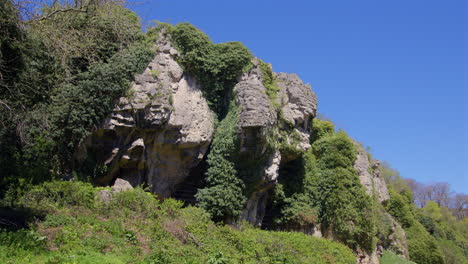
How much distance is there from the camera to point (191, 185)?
1856 cm

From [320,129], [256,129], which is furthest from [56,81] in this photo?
[320,129]

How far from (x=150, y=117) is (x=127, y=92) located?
1362 mm

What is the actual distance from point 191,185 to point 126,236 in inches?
288

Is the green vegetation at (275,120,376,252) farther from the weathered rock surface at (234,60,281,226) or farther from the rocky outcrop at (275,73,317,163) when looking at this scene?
the weathered rock surface at (234,60,281,226)

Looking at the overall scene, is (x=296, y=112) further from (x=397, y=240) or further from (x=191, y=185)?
(x=397, y=240)

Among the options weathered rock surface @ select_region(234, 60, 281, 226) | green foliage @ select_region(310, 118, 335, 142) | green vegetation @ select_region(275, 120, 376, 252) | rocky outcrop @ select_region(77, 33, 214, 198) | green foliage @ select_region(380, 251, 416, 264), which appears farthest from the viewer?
green foliage @ select_region(380, 251, 416, 264)

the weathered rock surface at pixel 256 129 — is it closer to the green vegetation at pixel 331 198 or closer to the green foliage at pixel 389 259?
the green vegetation at pixel 331 198

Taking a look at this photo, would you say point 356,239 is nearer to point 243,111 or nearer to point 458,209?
point 243,111

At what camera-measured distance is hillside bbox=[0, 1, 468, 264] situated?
10.6 meters

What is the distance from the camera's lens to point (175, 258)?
410 inches

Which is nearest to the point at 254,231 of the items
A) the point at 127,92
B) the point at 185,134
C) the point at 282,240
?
the point at 282,240

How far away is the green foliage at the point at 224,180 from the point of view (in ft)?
55.0

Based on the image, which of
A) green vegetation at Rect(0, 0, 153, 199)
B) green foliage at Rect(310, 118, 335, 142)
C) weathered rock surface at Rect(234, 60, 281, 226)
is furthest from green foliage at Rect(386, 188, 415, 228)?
green vegetation at Rect(0, 0, 153, 199)

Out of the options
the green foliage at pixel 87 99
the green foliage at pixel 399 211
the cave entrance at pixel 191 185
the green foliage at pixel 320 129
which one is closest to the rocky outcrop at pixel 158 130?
the green foliage at pixel 87 99
